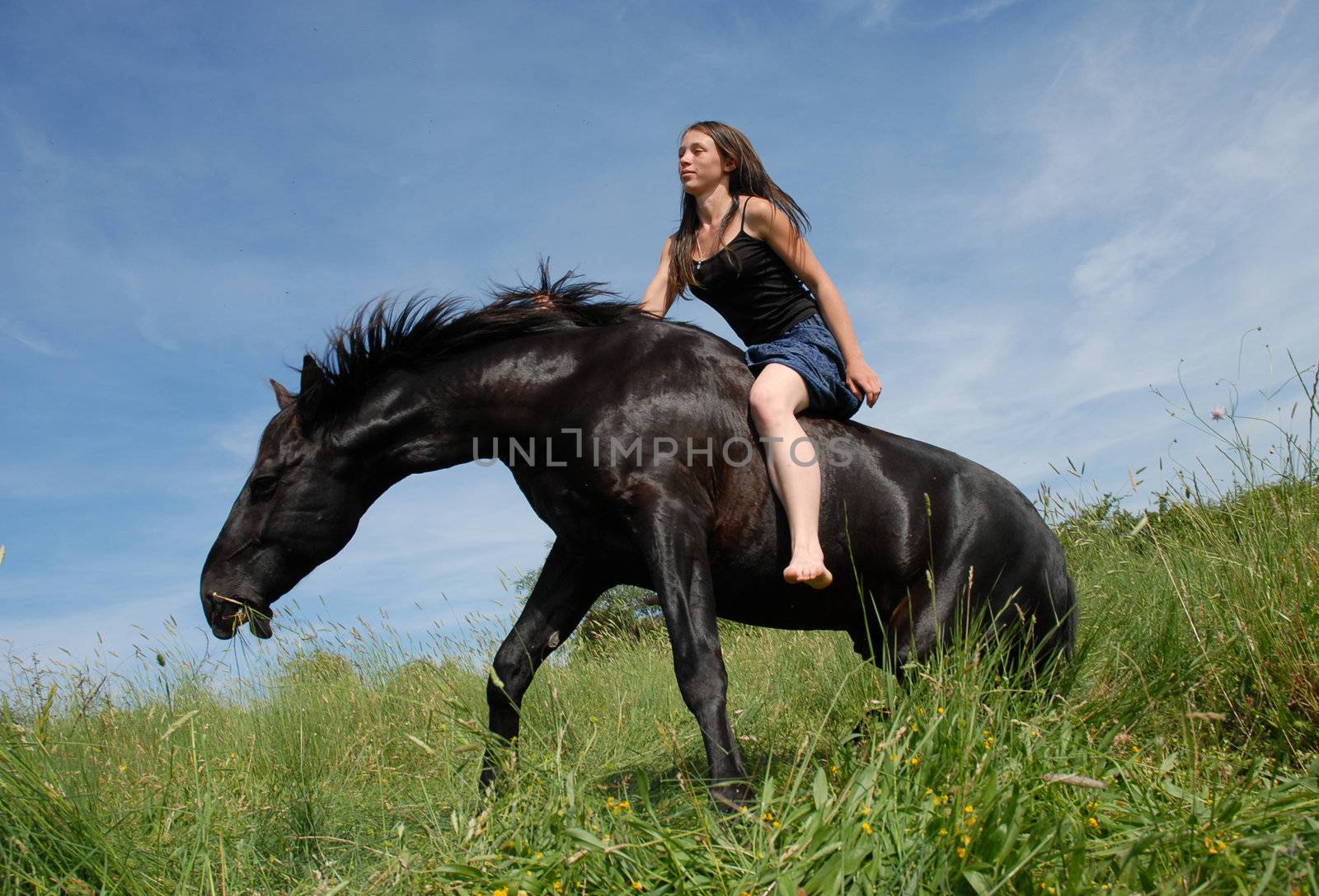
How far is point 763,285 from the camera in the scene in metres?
3.93

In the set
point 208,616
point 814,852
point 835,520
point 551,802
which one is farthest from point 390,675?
point 814,852

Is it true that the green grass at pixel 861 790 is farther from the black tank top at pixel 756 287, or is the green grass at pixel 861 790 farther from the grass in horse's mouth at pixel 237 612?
the black tank top at pixel 756 287

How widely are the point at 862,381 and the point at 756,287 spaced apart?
24.3 inches

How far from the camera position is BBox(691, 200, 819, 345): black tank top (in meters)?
3.86

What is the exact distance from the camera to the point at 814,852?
2.00 meters

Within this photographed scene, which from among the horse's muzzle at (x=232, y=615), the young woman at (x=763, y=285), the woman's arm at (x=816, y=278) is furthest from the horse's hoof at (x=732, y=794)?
the horse's muzzle at (x=232, y=615)

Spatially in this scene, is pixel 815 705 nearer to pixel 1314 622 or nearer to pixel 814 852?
pixel 1314 622

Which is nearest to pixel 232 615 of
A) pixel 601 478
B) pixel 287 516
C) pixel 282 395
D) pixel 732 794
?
pixel 287 516

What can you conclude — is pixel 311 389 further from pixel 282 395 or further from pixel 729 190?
pixel 729 190

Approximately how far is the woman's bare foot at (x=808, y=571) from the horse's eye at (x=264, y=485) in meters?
2.18

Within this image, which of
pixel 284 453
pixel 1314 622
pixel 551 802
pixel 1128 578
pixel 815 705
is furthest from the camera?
pixel 1128 578

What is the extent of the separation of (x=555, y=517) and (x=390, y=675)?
406 cm

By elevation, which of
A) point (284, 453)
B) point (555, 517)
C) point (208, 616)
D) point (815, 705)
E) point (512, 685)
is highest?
point (284, 453)

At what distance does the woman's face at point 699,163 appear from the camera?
13.0 ft
